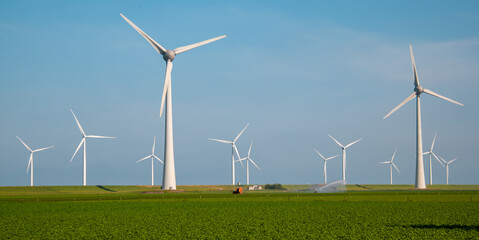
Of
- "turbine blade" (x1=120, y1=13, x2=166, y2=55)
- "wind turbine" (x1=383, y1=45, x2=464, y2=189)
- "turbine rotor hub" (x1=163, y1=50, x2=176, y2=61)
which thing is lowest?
"wind turbine" (x1=383, y1=45, x2=464, y2=189)

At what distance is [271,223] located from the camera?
173 feet

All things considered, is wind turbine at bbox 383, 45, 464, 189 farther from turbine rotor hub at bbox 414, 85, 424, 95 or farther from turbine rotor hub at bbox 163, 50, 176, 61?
turbine rotor hub at bbox 163, 50, 176, 61

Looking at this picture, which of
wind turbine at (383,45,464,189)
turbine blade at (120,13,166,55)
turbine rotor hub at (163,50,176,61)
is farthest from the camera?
wind turbine at (383,45,464,189)

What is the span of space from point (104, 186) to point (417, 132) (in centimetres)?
8931

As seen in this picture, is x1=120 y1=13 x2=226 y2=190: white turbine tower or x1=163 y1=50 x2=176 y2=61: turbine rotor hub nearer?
x1=120 y1=13 x2=226 y2=190: white turbine tower

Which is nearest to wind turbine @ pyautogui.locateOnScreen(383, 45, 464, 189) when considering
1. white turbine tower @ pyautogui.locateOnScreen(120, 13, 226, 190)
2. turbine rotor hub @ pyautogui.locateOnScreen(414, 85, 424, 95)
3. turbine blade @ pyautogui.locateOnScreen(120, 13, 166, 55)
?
turbine rotor hub @ pyautogui.locateOnScreen(414, 85, 424, 95)

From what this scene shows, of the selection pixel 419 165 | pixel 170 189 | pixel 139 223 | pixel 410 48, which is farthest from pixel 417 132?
pixel 139 223

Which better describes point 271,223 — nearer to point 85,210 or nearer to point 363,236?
point 363,236

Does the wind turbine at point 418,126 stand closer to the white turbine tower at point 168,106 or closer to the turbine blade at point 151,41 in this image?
the white turbine tower at point 168,106

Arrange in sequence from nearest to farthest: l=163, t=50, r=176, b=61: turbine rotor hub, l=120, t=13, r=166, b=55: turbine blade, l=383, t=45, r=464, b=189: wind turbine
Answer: l=120, t=13, r=166, b=55: turbine blade, l=163, t=50, r=176, b=61: turbine rotor hub, l=383, t=45, r=464, b=189: wind turbine

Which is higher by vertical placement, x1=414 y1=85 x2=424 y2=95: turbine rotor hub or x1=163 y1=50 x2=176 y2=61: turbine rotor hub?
x1=163 y1=50 x2=176 y2=61: turbine rotor hub

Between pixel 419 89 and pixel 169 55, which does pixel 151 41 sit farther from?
pixel 419 89

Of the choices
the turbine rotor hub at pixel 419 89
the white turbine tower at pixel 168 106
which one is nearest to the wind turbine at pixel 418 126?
the turbine rotor hub at pixel 419 89

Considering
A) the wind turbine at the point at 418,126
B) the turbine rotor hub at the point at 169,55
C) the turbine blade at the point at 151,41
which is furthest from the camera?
the wind turbine at the point at 418,126
